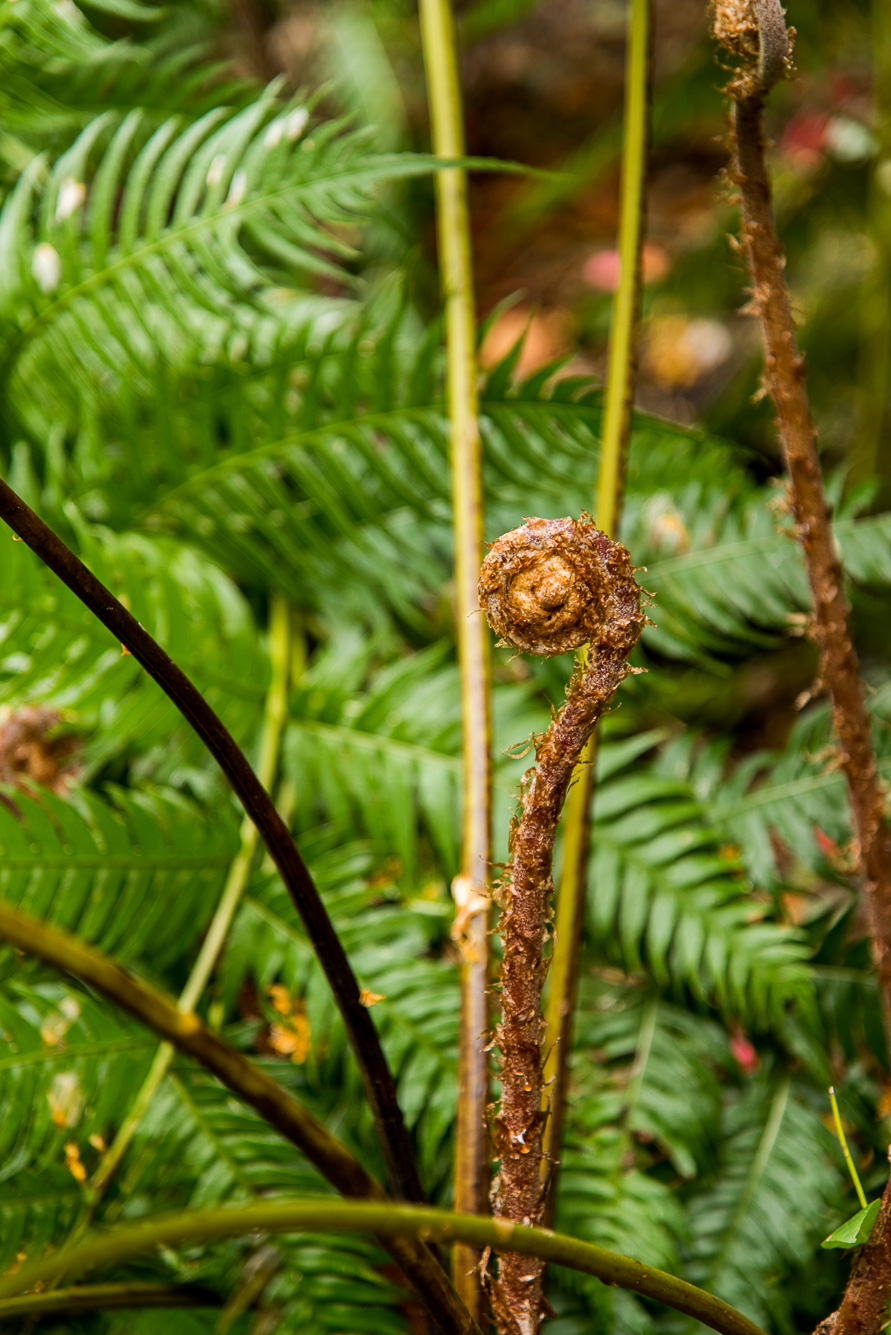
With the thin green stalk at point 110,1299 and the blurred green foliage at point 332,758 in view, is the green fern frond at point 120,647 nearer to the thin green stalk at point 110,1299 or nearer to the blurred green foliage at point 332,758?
the blurred green foliage at point 332,758

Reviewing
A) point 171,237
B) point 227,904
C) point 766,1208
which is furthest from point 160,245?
point 766,1208

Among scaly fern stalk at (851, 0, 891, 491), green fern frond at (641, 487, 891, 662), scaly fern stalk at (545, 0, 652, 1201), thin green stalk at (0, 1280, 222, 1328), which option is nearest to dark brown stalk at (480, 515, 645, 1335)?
scaly fern stalk at (545, 0, 652, 1201)

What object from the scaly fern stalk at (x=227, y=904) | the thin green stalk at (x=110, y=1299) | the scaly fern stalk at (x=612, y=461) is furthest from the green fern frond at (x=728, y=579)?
the thin green stalk at (x=110, y=1299)

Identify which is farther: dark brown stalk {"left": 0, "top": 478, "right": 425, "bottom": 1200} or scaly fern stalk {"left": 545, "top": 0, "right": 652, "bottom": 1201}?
scaly fern stalk {"left": 545, "top": 0, "right": 652, "bottom": 1201}

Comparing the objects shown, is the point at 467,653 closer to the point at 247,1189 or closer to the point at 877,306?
the point at 247,1189

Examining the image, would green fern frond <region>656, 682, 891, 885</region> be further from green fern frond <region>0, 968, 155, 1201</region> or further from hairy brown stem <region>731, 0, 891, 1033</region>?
green fern frond <region>0, 968, 155, 1201</region>

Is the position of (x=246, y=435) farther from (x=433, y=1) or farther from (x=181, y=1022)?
(x=181, y=1022)
